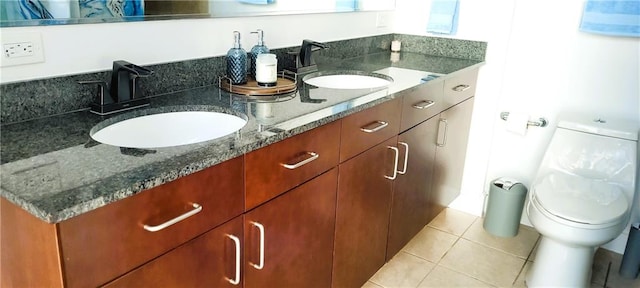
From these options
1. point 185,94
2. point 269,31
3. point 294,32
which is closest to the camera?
point 185,94

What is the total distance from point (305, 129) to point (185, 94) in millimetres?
505

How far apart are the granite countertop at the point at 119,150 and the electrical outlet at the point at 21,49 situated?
0.16 m

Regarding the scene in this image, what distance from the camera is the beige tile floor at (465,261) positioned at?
2.20m

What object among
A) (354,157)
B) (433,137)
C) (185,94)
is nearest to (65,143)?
(185,94)

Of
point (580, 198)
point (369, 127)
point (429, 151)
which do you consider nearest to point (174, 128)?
point (369, 127)

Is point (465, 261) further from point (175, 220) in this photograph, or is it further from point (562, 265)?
point (175, 220)

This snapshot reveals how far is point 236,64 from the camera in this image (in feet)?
5.62

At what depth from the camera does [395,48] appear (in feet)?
9.37

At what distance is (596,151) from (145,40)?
6.55ft

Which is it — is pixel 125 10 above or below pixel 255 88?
above

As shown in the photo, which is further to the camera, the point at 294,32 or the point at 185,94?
the point at 294,32

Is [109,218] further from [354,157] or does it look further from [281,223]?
[354,157]

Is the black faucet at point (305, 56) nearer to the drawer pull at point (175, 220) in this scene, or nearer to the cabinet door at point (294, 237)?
the cabinet door at point (294, 237)

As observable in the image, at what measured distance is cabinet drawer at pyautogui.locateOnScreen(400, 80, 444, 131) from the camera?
1.99m
